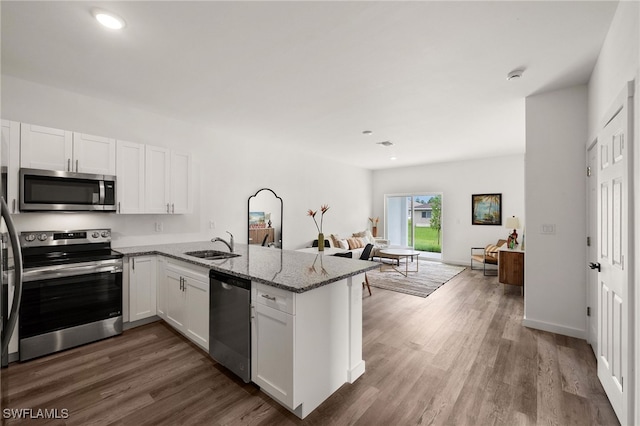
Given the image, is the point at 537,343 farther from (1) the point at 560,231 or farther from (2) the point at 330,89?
(2) the point at 330,89

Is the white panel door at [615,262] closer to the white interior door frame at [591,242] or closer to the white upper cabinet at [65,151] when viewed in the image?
the white interior door frame at [591,242]

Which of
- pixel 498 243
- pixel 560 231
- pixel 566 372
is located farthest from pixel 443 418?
pixel 498 243

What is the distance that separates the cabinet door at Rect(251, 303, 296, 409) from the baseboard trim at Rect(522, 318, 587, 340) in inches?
118

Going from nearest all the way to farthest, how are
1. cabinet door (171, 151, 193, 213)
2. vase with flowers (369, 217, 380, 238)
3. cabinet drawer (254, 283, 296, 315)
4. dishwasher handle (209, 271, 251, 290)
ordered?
cabinet drawer (254, 283, 296, 315) < dishwasher handle (209, 271, 251, 290) < cabinet door (171, 151, 193, 213) < vase with flowers (369, 217, 380, 238)

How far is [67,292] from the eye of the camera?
2.71 metres

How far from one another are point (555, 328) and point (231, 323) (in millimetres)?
3448

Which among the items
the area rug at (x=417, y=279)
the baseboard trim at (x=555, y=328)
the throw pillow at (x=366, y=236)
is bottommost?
the area rug at (x=417, y=279)

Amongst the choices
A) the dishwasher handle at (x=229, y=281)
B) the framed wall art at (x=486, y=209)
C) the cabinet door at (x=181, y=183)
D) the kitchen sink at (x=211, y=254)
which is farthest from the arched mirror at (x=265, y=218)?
the framed wall art at (x=486, y=209)

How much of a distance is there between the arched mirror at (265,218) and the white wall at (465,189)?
14.3 ft

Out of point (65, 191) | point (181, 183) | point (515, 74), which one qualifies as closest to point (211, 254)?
point (181, 183)

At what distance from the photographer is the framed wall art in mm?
6832

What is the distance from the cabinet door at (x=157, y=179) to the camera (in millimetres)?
3527

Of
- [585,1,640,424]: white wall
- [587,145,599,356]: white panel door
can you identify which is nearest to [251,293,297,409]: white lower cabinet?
[585,1,640,424]: white wall

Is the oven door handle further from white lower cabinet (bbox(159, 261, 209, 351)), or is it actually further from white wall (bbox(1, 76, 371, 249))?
white wall (bbox(1, 76, 371, 249))
